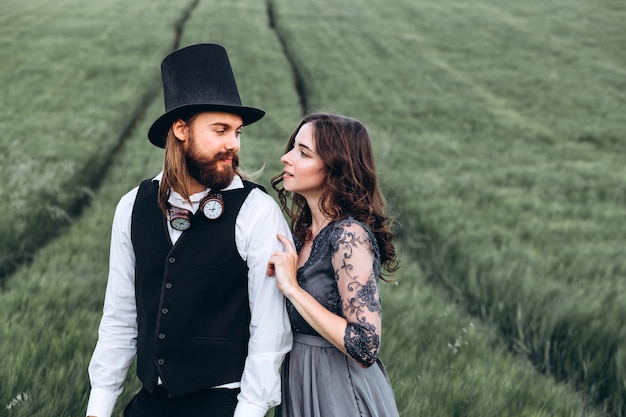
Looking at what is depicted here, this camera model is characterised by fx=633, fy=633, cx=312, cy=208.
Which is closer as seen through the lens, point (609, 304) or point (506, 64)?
point (609, 304)

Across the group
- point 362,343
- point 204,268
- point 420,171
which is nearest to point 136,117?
point 420,171

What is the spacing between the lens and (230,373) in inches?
84.4

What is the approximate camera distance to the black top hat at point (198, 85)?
2.17 meters

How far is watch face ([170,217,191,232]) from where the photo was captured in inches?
83.7

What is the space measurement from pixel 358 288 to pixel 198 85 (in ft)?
2.93

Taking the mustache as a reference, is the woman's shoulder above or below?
below

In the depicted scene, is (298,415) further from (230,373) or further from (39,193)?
(39,193)

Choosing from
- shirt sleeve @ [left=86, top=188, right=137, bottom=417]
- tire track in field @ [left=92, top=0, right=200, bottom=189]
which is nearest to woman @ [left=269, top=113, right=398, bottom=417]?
shirt sleeve @ [left=86, top=188, right=137, bottom=417]

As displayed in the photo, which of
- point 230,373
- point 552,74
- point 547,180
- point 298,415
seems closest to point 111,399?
point 230,373

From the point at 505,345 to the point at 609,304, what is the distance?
0.89m

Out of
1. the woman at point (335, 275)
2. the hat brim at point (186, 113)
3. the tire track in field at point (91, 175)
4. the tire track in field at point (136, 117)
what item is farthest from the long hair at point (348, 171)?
the tire track in field at point (136, 117)

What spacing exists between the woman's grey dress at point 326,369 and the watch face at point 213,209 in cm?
42

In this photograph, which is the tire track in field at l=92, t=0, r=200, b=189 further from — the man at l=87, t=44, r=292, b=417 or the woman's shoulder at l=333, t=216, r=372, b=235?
the woman's shoulder at l=333, t=216, r=372, b=235

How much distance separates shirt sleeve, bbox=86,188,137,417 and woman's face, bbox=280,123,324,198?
23.2 inches
